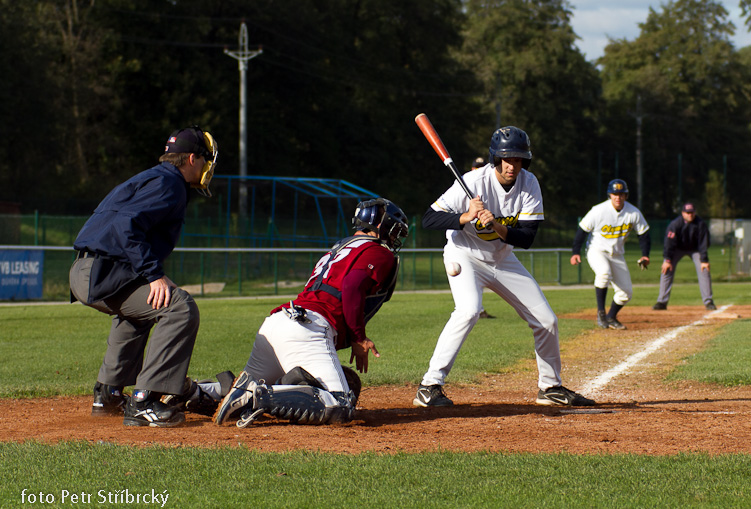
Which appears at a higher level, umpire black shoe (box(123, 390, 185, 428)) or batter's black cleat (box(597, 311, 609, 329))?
umpire black shoe (box(123, 390, 185, 428))

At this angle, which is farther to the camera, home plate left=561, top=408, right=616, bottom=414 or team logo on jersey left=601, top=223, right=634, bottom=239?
team logo on jersey left=601, top=223, right=634, bottom=239

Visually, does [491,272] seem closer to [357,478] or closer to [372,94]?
[357,478]

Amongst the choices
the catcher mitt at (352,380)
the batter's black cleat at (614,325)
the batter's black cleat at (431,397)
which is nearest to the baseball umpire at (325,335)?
the catcher mitt at (352,380)

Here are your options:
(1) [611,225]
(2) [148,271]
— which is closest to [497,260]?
(2) [148,271]

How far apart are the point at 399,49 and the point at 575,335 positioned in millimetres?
51004

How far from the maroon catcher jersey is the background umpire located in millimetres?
11906

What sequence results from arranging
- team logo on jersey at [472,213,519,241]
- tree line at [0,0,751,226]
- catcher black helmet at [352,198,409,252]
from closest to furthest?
catcher black helmet at [352,198,409,252], team logo on jersey at [472,213,519,241], tree line at [0,0,751,226]

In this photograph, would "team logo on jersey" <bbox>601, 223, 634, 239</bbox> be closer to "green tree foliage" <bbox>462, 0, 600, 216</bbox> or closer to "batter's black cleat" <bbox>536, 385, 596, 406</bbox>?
"batter's black cleat" <bbox>536, 385, 596, 406</bbox>

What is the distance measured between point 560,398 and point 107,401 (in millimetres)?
3434

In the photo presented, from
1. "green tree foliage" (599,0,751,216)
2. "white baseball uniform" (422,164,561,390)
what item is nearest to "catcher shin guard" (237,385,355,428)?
"white baseball uniform" (422,164,561,390)

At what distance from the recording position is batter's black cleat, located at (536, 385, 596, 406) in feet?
22.6

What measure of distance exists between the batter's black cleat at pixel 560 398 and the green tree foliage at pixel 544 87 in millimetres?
57492

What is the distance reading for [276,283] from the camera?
22.5 meters

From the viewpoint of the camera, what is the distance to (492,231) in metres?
6.75
